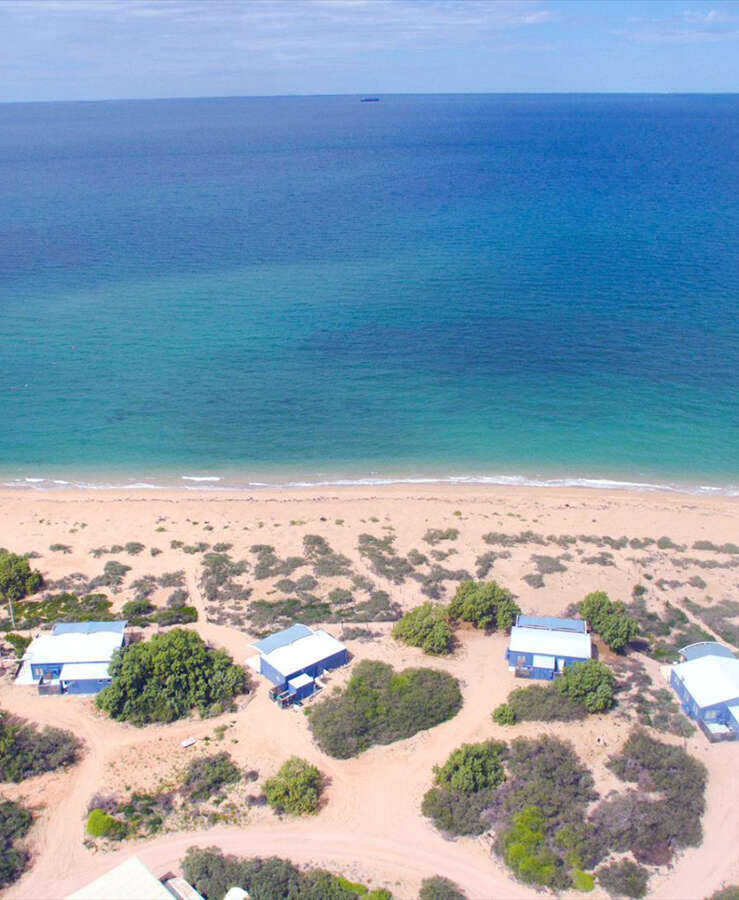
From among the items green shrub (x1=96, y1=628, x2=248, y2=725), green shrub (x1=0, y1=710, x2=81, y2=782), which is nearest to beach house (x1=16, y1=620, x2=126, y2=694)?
green shrub (x1=96, y1=628, x2=248, y2=725)

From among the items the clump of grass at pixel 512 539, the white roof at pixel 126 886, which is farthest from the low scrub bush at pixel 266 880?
the clump of grass at pixel 512 539

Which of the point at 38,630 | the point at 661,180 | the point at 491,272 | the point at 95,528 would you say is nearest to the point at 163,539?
the point at 95,528

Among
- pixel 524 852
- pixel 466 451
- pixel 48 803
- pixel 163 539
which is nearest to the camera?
pixel 524 852

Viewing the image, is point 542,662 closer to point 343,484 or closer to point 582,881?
point 582,881

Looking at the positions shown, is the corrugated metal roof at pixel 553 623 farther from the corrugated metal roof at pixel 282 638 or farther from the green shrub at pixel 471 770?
the corrugated metal roof at pixel 282 638

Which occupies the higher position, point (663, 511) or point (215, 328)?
point (215, 328)

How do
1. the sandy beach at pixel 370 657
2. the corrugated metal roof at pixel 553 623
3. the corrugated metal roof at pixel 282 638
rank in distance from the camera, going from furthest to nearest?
the corrugated metal roof at pixel 553 623, the corrugated metal roof at pixel 282 638, the sandy beach at pixel 370 657

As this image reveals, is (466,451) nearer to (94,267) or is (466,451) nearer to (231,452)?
(231,452)
